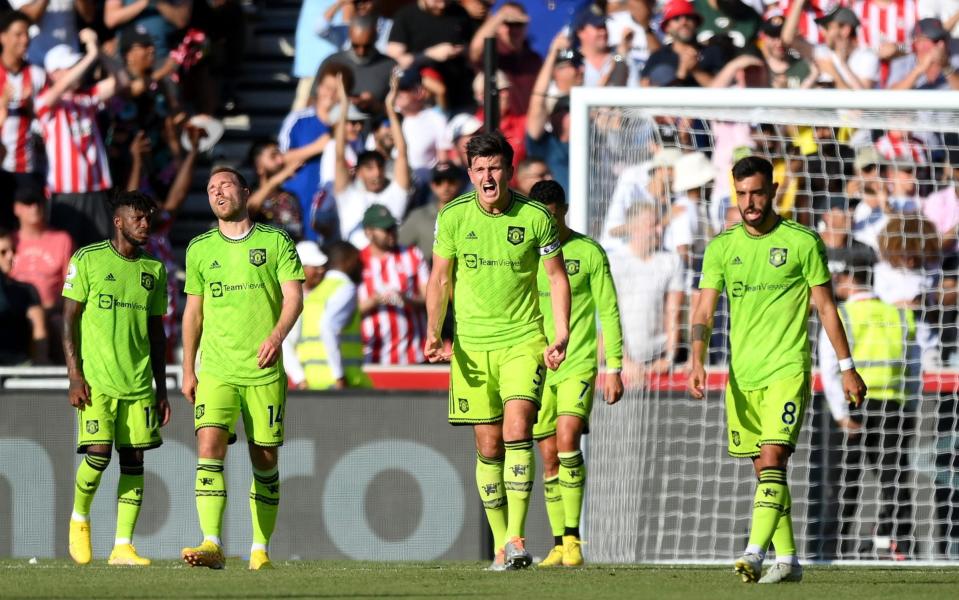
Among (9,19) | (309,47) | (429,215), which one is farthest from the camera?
(309,47)

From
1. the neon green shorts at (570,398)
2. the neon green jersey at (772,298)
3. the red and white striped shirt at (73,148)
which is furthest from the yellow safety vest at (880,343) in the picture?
the red and white striped shirt at (73,148)

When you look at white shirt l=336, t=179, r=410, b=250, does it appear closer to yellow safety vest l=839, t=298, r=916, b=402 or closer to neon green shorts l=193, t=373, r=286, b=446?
yellow safety vest l=839, t=298, r=916, b=402

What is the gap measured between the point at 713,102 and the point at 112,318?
4.12 meters

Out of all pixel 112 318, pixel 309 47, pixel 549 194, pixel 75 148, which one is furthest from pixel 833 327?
pixel 309 47

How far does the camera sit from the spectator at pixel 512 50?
47.6 feet

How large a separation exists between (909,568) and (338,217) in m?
5.77

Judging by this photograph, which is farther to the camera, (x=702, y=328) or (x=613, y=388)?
(x=613, y=388)

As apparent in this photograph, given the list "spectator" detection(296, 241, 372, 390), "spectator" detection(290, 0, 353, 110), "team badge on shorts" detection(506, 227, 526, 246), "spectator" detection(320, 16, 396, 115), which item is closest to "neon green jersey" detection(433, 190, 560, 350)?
"team badge on shorts" detection(506, 227, 526, 246)

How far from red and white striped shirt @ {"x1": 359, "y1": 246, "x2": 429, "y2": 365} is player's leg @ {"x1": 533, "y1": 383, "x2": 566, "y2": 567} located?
304 cm

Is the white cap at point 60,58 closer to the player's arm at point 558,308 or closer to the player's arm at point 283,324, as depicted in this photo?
the player's arm at point 283,324

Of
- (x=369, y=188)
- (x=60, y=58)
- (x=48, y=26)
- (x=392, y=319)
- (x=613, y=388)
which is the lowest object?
(x=613, y=388)

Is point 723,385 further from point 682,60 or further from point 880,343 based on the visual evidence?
point 682,60

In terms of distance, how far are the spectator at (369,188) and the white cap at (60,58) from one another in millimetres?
2551

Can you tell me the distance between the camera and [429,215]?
13375mm
